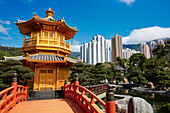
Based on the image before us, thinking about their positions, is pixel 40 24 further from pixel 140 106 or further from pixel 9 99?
pixel 140 106

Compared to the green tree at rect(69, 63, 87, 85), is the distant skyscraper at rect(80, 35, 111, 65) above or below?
A: above

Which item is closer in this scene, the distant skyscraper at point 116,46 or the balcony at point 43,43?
the balcony at point 43,43

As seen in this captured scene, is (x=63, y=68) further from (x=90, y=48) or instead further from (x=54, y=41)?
(x=90, y=48)

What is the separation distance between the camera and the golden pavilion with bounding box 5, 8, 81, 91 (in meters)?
11.8

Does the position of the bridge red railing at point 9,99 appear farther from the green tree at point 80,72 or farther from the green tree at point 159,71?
the green tree at point 159,71

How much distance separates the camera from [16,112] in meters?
5.36

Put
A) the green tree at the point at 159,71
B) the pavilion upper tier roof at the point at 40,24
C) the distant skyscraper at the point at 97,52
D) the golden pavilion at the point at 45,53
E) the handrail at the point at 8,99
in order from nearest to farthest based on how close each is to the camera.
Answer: the handrail at the point at 8,99
the golden pavilion at the point at 45,53
the pavilion upper tier roof at the point at 40,24
the green tree at the point at 159,71
the distant skyscraper at the point at 97,52

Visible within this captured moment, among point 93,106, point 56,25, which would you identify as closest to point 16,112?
point 93,106

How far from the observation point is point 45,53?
12.6 metres

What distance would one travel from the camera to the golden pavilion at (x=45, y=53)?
38.6ft

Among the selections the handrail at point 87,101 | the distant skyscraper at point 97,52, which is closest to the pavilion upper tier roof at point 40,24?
the handrail at point 87,101

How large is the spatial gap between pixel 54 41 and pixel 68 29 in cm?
268

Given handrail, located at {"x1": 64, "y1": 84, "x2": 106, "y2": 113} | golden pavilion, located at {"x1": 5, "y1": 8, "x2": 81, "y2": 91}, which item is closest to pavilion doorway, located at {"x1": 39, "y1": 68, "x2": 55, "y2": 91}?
golden pavilion, located at {"x1": 5, "y1": 8, "x2": 81, "y2": 91}

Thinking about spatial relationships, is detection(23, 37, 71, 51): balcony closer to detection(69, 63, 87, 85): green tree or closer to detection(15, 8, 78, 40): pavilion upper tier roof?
detection(15, 8, 78, 40): pavilion upper tier roof
